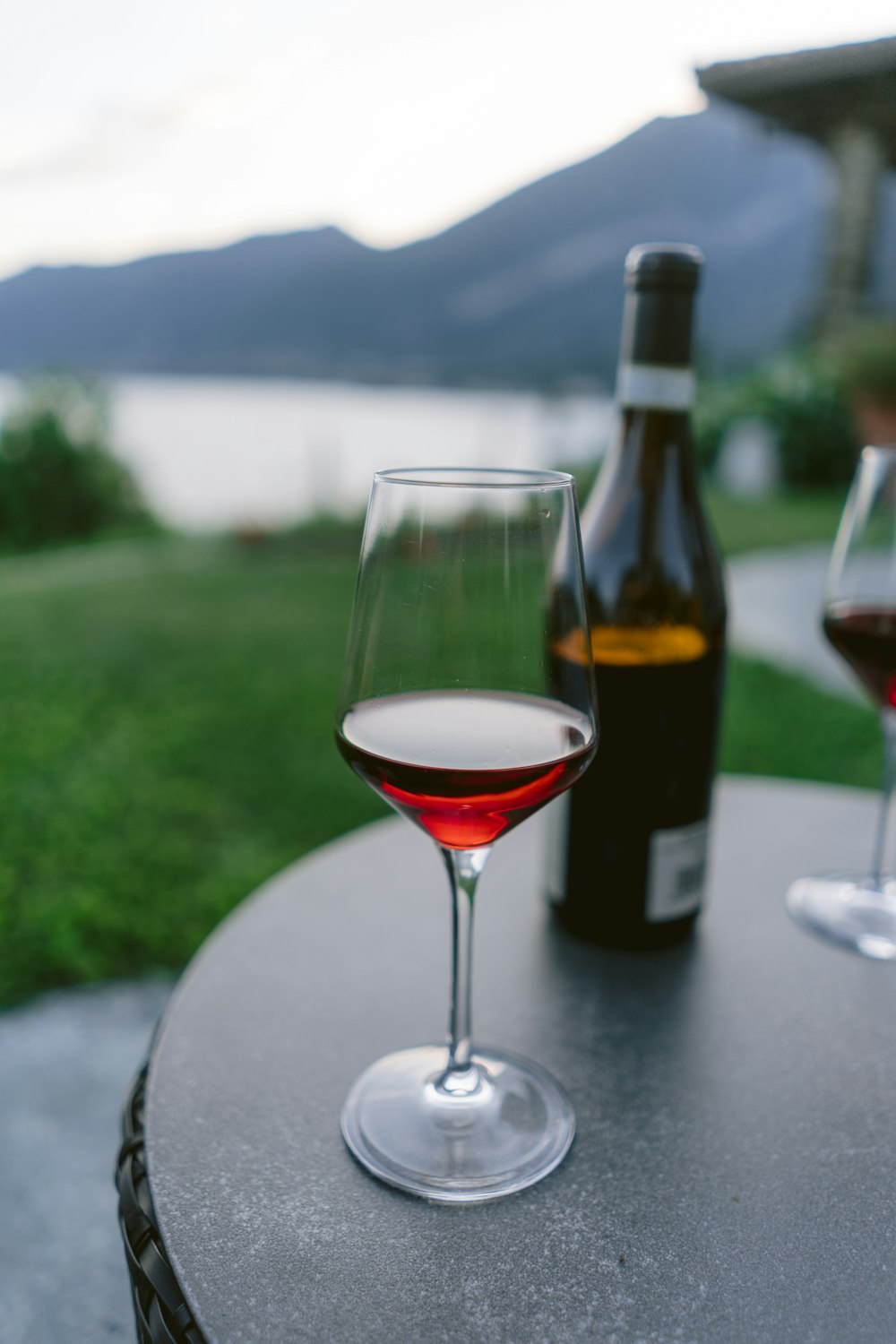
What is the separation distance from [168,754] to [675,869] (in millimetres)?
3136

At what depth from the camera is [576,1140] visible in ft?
A: 2.34

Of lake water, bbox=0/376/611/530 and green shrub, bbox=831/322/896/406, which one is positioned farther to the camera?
green shrub, bbox=831/322/896/406

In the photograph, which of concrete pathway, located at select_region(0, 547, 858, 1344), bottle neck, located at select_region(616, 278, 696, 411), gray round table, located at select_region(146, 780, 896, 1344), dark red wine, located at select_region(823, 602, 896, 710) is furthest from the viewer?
concrete pathway, located at select_region(0, 547, 858, 1344)

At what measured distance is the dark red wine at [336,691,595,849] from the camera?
0.63 meters

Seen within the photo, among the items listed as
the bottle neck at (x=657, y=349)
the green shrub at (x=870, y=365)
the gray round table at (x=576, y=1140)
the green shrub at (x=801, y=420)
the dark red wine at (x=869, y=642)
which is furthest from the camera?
the green shrub at (x=801, y=420)

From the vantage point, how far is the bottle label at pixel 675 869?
A: 0.92 metres

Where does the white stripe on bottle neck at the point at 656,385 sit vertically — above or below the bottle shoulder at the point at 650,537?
above

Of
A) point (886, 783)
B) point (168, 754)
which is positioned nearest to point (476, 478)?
point (886, 783)

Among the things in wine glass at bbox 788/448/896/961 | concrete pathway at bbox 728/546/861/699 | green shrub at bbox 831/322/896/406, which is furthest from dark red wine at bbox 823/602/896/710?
green shrub at bbox 831/322/896/406

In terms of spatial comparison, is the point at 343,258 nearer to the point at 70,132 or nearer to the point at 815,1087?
the point at 70,132

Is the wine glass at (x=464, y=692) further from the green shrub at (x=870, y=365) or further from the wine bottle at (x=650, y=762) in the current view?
the green shrub at (x=870, y=365)

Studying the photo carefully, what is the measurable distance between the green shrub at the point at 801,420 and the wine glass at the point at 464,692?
9.56 m

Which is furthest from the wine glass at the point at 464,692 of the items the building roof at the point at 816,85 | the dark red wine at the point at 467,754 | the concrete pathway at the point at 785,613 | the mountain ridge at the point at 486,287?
the mountain ridge at the point at 486,287

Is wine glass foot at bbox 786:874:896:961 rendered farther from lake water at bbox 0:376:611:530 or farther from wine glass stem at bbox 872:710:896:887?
lake water at bbox 0:376:611:530
